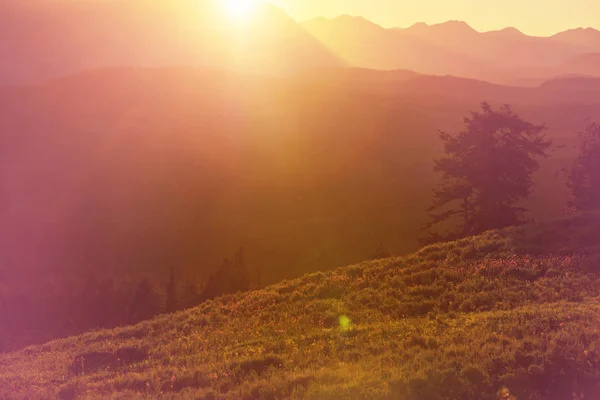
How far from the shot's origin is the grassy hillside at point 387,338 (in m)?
9.20

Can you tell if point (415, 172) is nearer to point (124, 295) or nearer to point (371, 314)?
point (124, 295)

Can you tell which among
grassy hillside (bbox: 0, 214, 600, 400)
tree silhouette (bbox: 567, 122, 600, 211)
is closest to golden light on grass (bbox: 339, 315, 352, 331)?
grassy hillside (bbox: 0, 214, 600, 400)

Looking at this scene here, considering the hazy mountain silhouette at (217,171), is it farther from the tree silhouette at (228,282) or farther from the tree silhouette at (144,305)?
the tree silhouette at (144,305)

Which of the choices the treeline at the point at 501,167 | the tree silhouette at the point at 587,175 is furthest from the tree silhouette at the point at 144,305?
the tree silhouette at the point at 587,175

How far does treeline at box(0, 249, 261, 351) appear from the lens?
42312mm

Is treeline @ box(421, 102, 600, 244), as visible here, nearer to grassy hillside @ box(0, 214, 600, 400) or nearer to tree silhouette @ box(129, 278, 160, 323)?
grassy hillside @ box(0, 214, 600, 400)

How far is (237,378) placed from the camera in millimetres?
10922

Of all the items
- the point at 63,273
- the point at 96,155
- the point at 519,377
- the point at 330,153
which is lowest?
the point at 519,377

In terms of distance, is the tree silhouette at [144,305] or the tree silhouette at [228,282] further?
the tree silhouette at [144,305]

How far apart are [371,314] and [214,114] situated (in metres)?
150

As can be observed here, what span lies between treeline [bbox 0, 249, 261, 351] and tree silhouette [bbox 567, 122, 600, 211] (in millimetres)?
23250

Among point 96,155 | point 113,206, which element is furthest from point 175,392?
point 96,155

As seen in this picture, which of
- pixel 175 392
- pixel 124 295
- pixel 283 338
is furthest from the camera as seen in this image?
pixel 124 295

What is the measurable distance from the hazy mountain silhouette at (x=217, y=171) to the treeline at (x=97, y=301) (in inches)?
496
